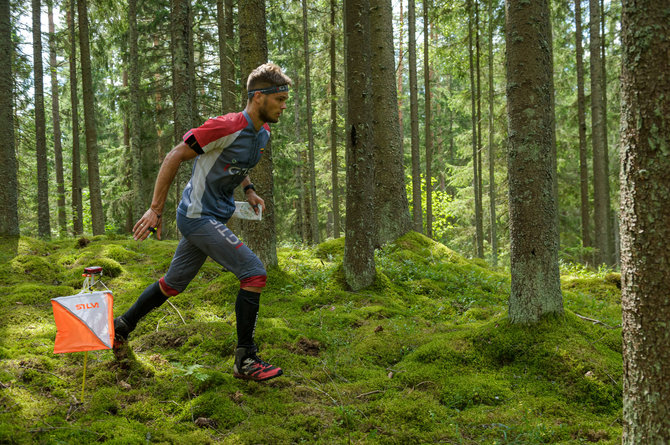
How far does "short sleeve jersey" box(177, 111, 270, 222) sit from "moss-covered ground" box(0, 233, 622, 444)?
1330 millimetres

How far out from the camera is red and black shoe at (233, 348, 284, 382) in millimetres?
3531

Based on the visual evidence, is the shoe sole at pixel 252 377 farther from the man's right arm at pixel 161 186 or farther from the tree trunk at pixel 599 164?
the tree trunk at pixel 599 164

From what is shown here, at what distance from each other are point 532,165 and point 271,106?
2.41 metres

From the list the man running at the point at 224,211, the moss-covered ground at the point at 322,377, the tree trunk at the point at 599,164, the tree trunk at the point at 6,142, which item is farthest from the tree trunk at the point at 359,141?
the tree trunk at the point at 599,164

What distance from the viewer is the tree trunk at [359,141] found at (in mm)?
6145

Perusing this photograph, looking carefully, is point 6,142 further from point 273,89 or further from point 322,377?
point 322,377

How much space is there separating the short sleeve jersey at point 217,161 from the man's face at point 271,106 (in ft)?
0.48

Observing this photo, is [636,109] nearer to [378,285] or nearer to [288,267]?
[378,285]

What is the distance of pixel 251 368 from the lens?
11.6ft

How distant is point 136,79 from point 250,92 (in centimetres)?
1207

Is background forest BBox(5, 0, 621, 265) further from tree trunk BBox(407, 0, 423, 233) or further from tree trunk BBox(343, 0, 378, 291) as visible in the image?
tree trunk BBox(343, 0, 378, 291)

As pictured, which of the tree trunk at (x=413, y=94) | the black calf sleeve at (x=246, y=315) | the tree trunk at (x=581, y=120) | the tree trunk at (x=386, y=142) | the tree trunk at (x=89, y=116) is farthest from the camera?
the tree trunk at (x=581, y=120)

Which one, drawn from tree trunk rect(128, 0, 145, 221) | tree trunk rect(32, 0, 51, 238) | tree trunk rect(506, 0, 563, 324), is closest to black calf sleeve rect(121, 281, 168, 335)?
tree trunk rect(506, 0, 563, 324)

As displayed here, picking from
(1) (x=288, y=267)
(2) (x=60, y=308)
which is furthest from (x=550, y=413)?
(1) (x=288, y=267)
